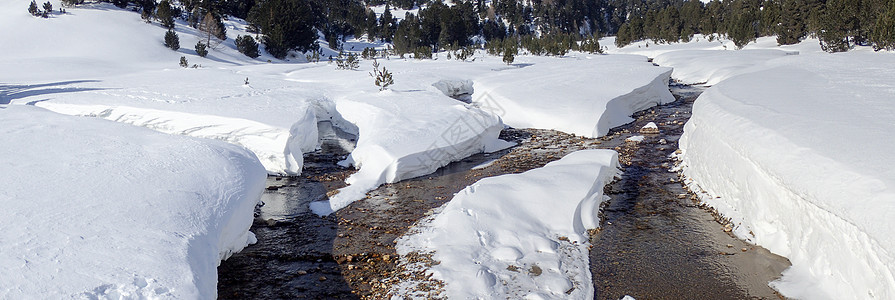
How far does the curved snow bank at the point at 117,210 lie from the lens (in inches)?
189

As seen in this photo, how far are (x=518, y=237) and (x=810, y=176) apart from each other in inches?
145

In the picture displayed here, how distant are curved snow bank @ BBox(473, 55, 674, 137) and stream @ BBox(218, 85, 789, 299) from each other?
307 centimetres

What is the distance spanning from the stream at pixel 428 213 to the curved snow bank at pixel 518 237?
0.32 meters

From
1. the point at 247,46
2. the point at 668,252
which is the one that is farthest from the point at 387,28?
the point at 668,252

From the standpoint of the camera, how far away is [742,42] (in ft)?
138

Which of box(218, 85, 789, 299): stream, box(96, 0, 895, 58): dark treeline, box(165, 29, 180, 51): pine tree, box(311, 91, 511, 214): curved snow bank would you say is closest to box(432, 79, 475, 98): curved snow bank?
box(311, 91, 511, 214): curved snow bank

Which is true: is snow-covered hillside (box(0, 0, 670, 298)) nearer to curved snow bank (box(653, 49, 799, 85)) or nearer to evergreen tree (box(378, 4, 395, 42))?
curved snow bank (box(653, 49, 799, 85))

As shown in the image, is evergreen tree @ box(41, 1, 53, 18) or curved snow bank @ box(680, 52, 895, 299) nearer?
curved snow bank @ box(680, 52, 895, 299)

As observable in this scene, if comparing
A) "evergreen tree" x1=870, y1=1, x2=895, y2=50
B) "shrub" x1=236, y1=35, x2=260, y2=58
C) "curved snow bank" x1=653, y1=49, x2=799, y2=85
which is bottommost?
"curved snow bank" x1=653, y1=49, x2=799, y2=85

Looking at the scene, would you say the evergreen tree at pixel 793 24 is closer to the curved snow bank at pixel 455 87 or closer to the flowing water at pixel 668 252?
the curved snow bank at pixel 455 87

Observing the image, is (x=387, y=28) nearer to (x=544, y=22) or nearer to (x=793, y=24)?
(x=544, y=22)

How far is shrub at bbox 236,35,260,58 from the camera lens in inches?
1451

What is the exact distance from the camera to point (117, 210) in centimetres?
612

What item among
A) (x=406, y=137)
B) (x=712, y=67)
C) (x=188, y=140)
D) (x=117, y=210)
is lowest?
(x=406, y=137)
